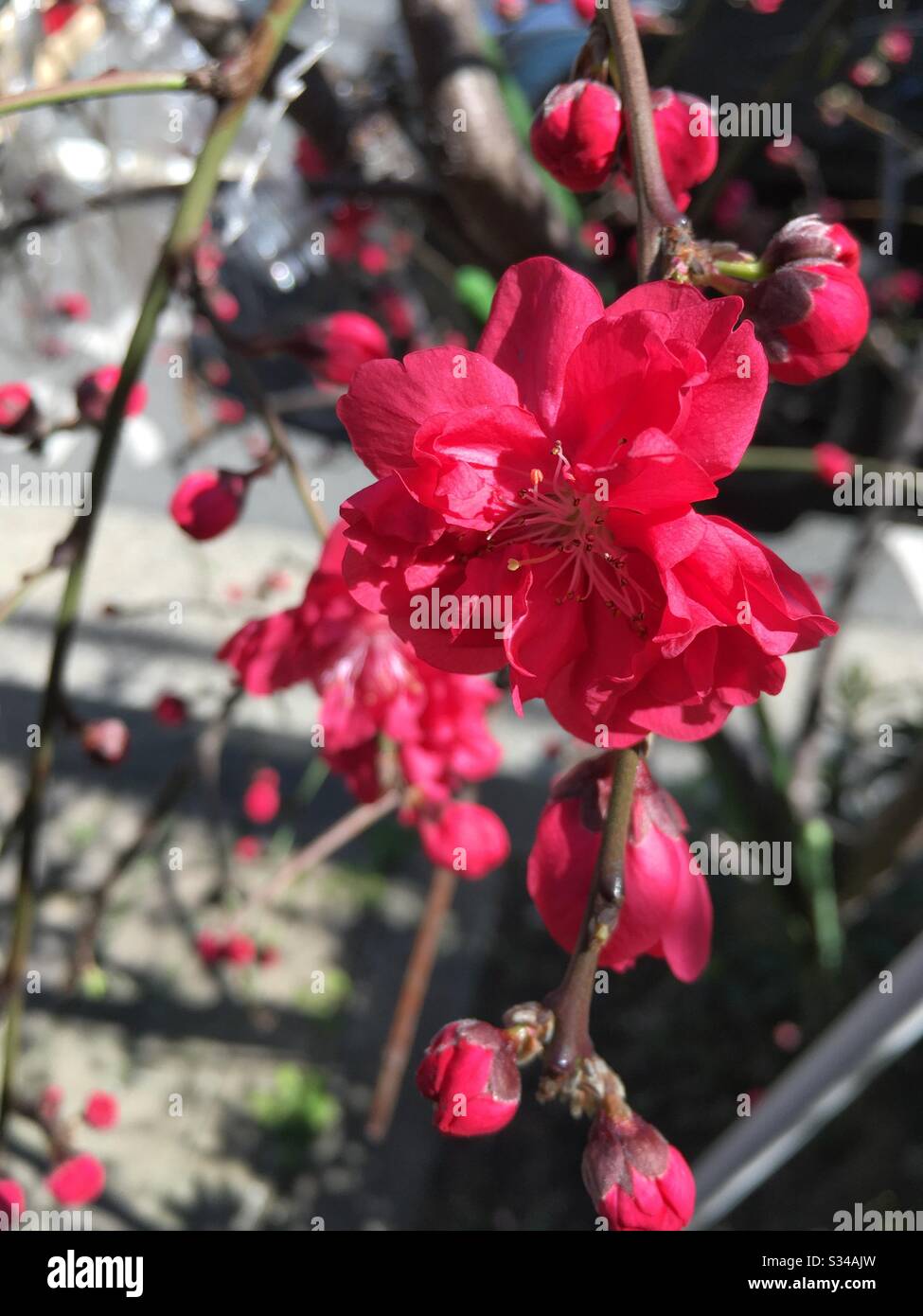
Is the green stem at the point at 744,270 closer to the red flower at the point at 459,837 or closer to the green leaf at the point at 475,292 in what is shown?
the red flower at the point at 459,837

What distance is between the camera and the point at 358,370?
52 cm

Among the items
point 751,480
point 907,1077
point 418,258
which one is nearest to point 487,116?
point 418,258

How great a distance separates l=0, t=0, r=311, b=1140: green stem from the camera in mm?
752

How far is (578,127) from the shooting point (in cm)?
62

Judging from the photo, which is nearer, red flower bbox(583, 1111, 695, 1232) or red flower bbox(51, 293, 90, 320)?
red flower bbox(583, 1111, 695, 1232)

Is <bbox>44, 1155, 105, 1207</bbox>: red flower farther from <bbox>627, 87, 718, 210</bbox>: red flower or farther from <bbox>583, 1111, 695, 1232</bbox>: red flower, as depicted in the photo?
<bbox>627, 87, 718, 210</bbox>: red flower

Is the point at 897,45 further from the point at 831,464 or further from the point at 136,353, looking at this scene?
the point at 136,353

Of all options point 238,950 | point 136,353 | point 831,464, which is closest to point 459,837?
point 136,353

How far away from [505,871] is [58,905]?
3.67 ft

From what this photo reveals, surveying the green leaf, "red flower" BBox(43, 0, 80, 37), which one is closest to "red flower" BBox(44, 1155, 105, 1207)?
the green leaf

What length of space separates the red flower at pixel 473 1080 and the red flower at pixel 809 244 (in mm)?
467

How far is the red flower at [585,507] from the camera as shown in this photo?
19.6 inches

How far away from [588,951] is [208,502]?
54cm

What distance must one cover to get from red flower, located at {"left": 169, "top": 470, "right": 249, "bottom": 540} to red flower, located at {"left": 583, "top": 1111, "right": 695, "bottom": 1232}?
580mm
